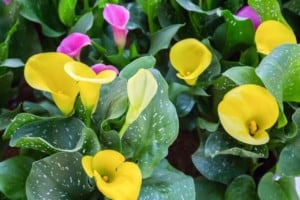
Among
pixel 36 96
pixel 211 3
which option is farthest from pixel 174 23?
pixel 36 96

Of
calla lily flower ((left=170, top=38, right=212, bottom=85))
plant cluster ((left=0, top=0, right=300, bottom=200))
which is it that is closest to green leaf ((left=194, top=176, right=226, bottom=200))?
plant cluster ((left=0, top=0, right=300, bottom=200))

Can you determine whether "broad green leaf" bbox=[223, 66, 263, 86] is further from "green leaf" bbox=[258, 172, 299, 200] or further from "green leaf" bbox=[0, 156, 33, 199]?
"green leaf" bbox=[0, 156, 33, 199]

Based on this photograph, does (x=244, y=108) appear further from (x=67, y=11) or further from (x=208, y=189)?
(x=67, y=11)

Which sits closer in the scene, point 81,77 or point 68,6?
point 81,77

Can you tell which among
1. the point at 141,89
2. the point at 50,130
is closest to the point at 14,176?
the point at 50,130

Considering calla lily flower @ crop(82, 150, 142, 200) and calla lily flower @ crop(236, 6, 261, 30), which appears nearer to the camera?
calla lily flower @ crop(82, 150, 142, 200)

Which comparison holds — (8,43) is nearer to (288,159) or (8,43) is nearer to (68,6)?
(68,6)

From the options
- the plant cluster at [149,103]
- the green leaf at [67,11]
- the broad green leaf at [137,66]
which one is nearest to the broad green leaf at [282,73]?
the plant cluster at [149,103]
